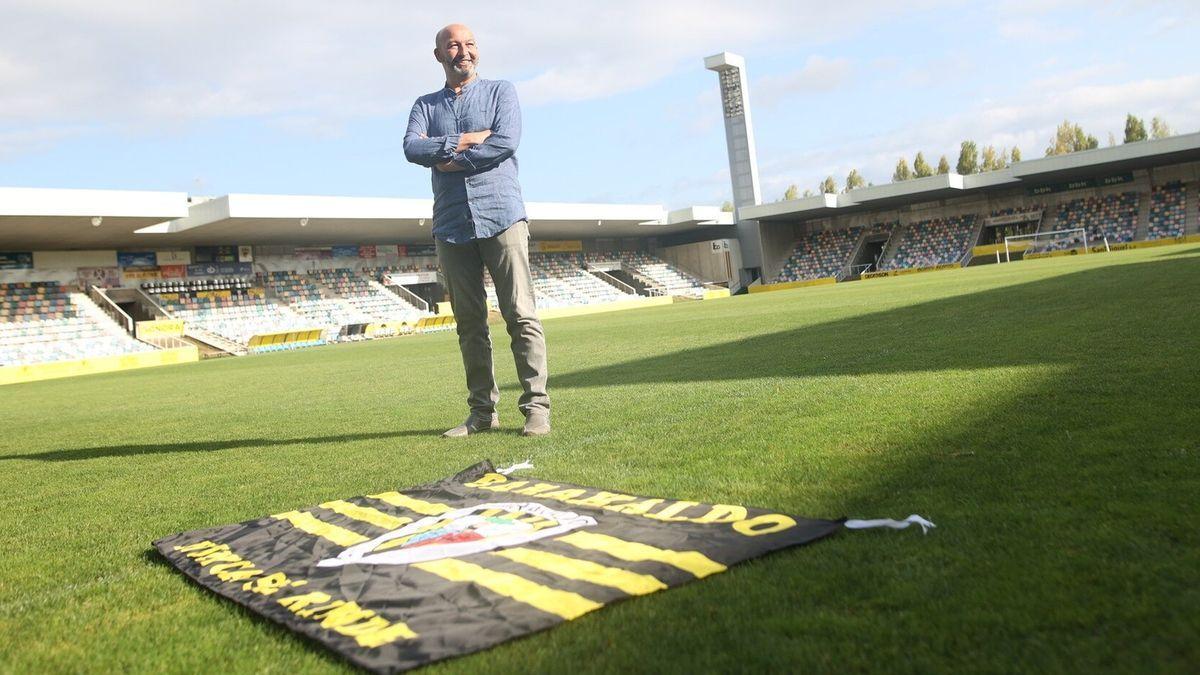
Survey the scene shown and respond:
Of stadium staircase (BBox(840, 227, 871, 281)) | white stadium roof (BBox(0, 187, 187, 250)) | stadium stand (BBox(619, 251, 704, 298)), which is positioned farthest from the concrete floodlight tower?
white stadium roof (BBox(0, 187, 187, 250))

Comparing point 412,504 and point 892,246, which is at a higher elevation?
point 892,246

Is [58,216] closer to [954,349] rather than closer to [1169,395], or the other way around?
[954,349]

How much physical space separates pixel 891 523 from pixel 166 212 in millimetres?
29639

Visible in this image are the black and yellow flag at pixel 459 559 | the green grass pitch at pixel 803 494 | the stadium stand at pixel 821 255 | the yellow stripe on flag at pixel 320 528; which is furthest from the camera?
the stadium stand at pixel 821 255

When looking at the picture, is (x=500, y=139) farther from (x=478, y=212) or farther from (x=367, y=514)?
(x=367, y=514)

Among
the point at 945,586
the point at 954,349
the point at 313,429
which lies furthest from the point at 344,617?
the point at 954,349

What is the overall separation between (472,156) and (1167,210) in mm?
45605

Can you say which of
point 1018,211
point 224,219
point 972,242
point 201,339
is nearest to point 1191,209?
point 1018,211

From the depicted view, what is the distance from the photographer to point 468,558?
216 centimetres

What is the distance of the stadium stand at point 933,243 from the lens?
46.4 metres

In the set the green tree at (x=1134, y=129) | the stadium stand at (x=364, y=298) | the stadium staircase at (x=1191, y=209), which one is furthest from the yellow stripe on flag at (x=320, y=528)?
the green tree at (x=1134, y=129)

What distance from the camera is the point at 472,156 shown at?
4395 millimetres

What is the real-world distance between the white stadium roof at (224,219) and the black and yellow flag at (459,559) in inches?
1095

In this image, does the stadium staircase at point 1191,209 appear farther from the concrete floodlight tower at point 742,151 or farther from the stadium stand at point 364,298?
the stadium stand at point 364,298
